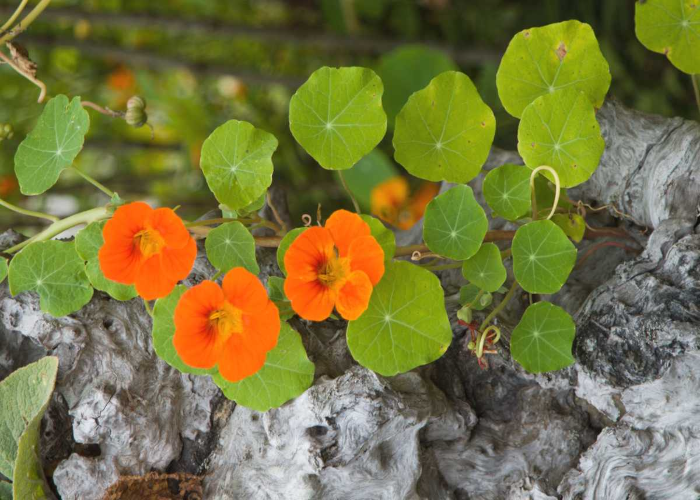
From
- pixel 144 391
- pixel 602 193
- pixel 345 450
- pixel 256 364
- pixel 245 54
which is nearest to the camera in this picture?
pixel 256 364

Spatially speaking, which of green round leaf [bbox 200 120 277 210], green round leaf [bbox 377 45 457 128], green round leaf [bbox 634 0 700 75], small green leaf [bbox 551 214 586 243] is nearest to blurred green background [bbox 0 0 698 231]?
green round leaf [bbox 377 45 457 128]

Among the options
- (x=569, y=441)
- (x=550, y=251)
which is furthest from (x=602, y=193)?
(x=569, y=441)

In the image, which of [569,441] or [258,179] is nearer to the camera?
[258,179]

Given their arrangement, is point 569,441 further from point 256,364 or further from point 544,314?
point 256,364

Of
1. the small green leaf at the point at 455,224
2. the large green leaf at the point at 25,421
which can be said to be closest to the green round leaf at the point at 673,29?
the small green leaf at the point at 455,224

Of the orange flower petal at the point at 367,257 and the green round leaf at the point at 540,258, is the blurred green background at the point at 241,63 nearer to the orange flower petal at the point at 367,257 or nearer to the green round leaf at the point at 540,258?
the green round leaf at the point at 540,258

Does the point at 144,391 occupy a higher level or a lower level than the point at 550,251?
lower
